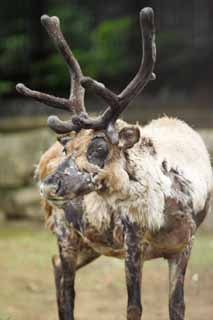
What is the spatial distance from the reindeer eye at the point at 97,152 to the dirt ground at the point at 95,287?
2.14 metres

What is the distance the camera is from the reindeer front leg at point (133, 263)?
4.55 metres

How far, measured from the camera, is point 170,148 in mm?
5043

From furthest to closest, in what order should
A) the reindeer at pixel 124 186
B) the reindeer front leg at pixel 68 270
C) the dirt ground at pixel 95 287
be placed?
the dirt ground at pixel 95 287 → the reindeer front leg at pixel 68 270 → the reindeer at pixel 124 186

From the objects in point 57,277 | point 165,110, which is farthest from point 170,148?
point 165,110

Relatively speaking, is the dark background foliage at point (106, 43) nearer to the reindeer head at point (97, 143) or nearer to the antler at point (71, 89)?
the antler at point (71, 89)

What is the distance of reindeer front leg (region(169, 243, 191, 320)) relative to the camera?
4.87 meters

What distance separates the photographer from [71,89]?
481 centimetres

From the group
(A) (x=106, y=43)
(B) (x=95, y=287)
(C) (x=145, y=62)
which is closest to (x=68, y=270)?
(C) (x=145, y=62)

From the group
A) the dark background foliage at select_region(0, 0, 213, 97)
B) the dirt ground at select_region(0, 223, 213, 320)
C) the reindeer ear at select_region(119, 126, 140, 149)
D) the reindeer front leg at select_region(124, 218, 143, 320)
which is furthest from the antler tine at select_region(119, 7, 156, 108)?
the dark background foliage at select_region(0, 0, 213, 97)

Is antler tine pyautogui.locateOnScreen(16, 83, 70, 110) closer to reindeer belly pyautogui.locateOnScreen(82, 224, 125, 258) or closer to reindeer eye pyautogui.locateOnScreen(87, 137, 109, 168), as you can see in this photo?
reindeer eye pyautogui.locateOnScreen(87, 137, 109, 168)

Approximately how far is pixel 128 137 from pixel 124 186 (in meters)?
0.27

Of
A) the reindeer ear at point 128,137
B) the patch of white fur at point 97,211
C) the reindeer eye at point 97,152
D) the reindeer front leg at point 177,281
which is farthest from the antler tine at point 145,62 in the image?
the reindeer front leg at point 177,281

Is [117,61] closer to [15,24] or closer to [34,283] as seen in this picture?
[15,24]

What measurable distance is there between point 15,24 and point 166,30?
7.96ft
